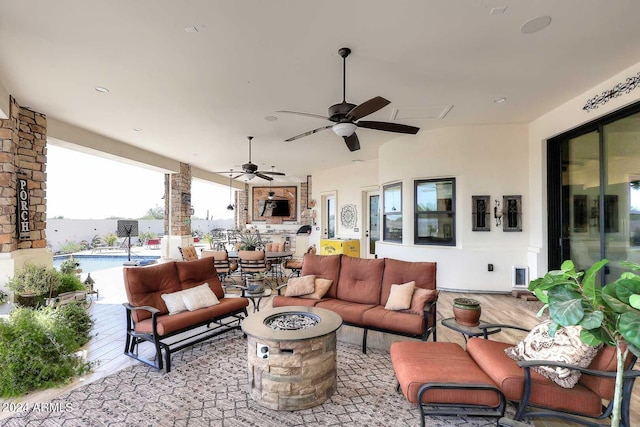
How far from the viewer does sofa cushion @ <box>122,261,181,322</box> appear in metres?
3.23

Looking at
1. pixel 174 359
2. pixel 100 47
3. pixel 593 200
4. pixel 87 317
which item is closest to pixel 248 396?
pixel 174 359

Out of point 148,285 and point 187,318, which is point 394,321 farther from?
point 148,285

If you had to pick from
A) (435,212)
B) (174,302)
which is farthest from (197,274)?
(435,212)

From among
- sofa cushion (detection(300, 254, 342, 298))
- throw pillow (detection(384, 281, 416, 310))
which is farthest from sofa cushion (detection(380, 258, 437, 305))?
sofa cushion (detection(300, 254, 342, 298))

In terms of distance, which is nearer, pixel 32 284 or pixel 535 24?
pixel 535 24

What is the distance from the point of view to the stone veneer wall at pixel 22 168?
4387mm

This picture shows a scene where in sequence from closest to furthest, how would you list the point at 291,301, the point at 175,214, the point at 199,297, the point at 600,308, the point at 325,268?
the point at 600,308 < the point at 199,297 < the point at 291,301 < the point at 325,268 < the point at 175,214

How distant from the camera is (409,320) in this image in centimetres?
318

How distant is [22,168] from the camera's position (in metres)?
4.79

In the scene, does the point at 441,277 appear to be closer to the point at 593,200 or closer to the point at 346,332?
the point at 593,200

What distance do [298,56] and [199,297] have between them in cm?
283

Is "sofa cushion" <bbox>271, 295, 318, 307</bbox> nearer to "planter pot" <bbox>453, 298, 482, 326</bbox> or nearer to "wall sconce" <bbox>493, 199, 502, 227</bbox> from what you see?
"planter pot" <bbox>453, 298, 482, 326</bbox>

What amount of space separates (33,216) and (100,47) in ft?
11.2

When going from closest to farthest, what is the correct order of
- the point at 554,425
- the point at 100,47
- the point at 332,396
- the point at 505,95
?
the point at 554,425, the point at 332,396, the point at 100,47, the point at 505,95
